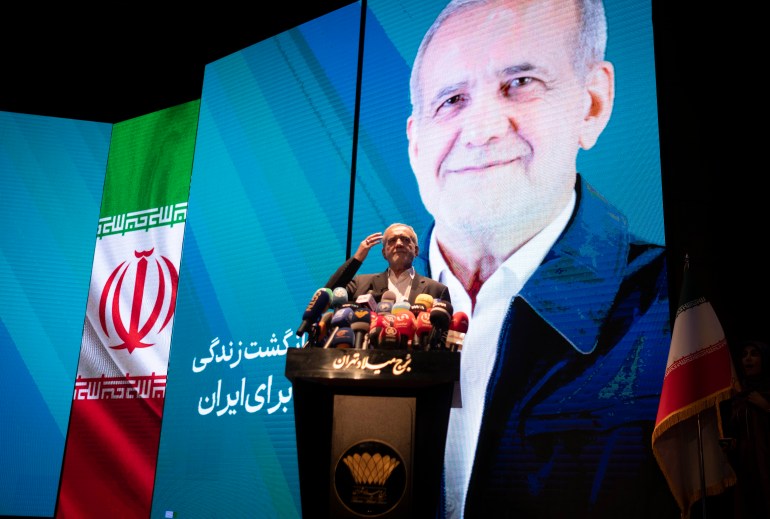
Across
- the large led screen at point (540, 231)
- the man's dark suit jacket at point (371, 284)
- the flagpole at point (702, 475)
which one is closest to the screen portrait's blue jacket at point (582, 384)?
the large led screen at point (540, 231)

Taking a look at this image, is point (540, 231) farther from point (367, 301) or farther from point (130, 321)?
point (130, 321)

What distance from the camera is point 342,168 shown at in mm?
4746

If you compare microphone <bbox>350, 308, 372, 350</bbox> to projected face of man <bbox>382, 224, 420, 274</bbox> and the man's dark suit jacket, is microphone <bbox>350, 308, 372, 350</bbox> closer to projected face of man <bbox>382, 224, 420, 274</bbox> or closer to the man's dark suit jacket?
the man's dark suit jacket

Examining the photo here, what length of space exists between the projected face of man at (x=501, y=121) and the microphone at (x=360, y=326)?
54.7 inches

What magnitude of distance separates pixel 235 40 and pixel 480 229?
2.63 m

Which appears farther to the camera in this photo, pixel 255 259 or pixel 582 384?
pixel 255 259

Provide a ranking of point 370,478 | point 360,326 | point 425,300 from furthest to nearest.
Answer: point 425,300, point 360,326, point 370,478

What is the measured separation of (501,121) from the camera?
4188 millimetres

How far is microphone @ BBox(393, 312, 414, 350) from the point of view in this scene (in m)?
2.76

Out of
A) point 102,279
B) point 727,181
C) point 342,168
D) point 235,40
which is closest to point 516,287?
point 727,181

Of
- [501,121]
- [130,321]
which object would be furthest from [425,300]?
[130,321]

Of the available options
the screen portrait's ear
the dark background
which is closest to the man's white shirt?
the screen portrait's ear

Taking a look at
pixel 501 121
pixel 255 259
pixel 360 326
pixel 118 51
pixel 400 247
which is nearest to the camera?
pixel 360 326

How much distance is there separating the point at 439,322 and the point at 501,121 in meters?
1.75
